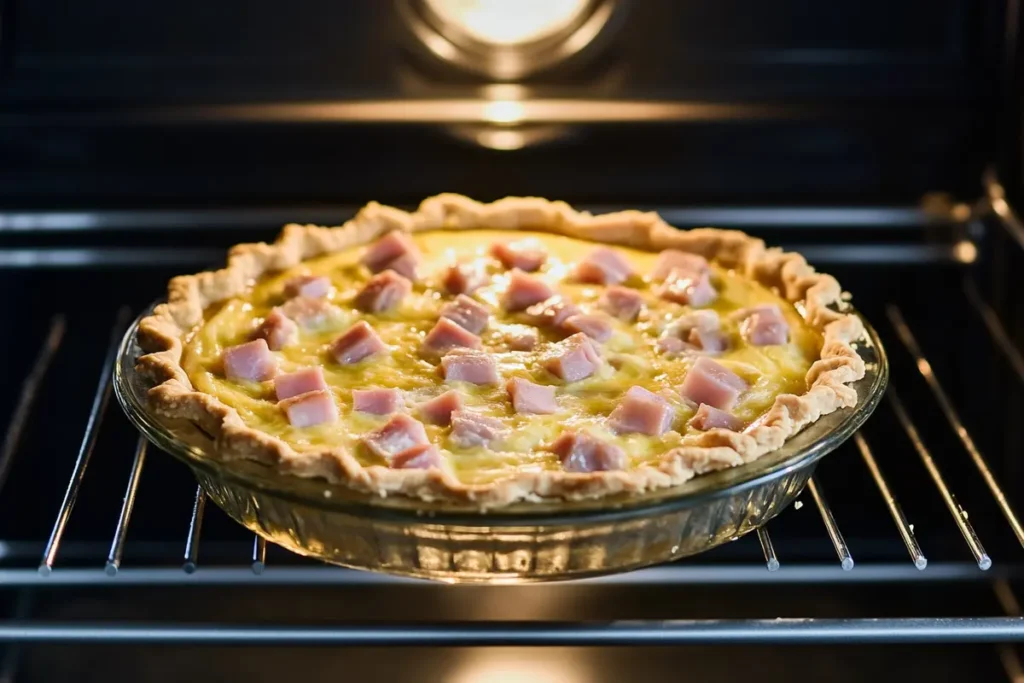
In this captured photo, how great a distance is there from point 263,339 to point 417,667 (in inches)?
32.5

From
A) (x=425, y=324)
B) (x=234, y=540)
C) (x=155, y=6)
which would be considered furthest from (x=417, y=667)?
(x=155, y=6)

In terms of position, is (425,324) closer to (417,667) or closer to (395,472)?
(395,472)

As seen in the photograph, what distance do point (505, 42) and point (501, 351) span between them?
24.6 inches

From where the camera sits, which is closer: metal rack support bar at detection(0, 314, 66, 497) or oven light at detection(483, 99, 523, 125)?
metal rack support bar at detection(0, 314, 66, 497)

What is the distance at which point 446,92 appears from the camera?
238 centimetres

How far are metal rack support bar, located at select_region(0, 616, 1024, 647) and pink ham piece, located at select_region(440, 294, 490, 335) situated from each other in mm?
627

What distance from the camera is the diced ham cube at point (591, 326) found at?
→ 2.07 metres

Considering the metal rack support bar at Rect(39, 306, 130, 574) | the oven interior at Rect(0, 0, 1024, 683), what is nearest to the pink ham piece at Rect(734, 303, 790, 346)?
the oven interior at Rect(0, 0, 1024, 683)

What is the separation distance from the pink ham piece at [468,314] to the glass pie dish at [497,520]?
51cm

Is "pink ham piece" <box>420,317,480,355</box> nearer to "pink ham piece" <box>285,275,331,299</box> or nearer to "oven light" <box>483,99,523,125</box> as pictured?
"pink ham piece" <box>285,275,331,299</box>

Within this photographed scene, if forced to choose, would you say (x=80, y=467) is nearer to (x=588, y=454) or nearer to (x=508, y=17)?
(x=588, y=454)

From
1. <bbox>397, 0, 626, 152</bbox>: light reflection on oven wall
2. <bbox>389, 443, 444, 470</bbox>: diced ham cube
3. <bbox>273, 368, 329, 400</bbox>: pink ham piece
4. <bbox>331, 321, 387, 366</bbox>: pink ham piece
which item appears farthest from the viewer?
<bbox>397, 0, 626, 152</bbox>: light reflection on oven wall

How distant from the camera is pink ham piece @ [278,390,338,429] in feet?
5.93

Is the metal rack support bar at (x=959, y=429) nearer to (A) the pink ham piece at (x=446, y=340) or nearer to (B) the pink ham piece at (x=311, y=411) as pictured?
(A) the pink ham piece at (x=446, y=340)
